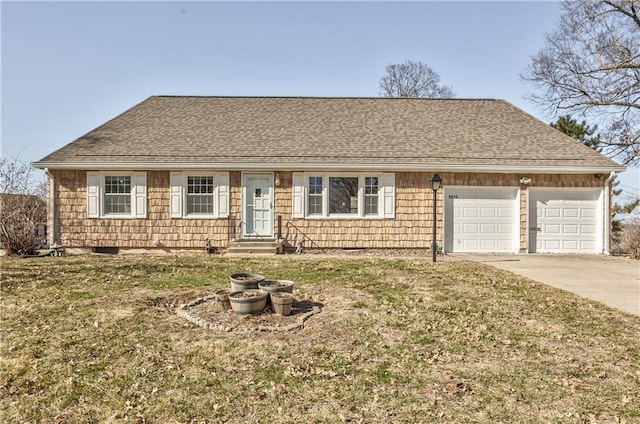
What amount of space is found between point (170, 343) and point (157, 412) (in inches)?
56.4

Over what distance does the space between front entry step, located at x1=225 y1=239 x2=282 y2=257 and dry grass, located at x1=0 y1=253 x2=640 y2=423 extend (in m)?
4.78

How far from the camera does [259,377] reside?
12.8ft

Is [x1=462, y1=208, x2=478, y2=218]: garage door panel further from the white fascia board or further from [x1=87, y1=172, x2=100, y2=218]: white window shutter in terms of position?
[x1=87, y1=172, x2=100, y2=218]: white window shutter

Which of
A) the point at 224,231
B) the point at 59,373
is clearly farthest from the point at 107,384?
the point at 224,231

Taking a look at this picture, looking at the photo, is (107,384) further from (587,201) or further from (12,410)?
(587,201)

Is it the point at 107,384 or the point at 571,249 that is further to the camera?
the point at 571,249

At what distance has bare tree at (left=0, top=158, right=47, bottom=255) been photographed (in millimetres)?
12266

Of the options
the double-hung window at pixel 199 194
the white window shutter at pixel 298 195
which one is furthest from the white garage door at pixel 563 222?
the double-hung window at pixel 199 194

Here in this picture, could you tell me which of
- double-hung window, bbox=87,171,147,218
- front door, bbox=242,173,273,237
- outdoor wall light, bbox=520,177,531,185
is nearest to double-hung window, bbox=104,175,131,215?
double-hung window, bbox=87,171,147,218

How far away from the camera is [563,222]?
43.0 ft

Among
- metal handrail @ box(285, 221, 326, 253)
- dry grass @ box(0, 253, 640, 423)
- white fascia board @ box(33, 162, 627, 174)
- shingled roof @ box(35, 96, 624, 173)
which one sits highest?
shingled roof @ box(35, 96, 624, 173)

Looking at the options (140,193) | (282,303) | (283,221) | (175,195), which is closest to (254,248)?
(283,221)

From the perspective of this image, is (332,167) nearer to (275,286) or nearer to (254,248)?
(254,248)

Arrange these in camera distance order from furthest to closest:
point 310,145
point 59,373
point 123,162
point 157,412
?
point 310,145 < point 123,162 < point 59,373 < point 157,412
